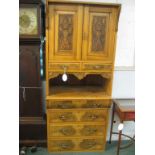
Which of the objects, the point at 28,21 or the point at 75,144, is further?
the point at 75,144

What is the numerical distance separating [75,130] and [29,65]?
95 cm

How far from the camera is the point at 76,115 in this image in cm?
225

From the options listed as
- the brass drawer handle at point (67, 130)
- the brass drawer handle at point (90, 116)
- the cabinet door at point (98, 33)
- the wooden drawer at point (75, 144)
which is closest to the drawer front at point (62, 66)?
the cabinet door at point (98, 33)

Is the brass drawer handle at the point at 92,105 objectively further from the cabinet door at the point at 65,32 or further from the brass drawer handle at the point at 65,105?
the cabinet door at the point at 65,32

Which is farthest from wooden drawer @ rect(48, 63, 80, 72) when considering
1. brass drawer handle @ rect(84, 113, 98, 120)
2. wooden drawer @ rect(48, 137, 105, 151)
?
wooden drawer @ rect(48, 137, 105, 151)

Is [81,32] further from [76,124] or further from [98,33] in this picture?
[76,124]

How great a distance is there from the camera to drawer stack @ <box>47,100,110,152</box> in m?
2.21

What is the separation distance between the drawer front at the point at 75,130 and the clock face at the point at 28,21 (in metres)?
1.12

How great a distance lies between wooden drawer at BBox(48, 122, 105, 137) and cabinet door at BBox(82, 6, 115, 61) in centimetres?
82

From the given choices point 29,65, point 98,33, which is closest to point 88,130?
point 29,65

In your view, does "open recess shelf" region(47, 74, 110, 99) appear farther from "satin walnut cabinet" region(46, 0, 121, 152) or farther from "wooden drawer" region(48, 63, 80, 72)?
"wooden drawer" region(48, 63, 80, 72)
